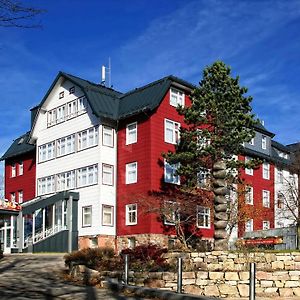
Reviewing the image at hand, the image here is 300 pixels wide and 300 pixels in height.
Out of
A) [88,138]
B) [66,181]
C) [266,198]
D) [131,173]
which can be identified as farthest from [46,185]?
[266,198]

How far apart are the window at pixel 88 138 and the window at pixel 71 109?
6.43 feet

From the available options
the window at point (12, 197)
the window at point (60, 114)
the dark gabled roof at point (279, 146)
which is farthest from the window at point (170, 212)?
the dark gabled roof at point (279, 146)

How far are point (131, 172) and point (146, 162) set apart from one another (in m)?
1.93

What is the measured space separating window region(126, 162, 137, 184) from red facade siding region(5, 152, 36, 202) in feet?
36.6

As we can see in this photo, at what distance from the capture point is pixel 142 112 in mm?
35531

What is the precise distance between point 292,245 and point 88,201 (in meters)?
15.0

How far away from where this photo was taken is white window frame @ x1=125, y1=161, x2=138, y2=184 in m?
36.2

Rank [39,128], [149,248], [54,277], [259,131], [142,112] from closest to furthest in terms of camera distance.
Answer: [54,277] < [149,248] < [142,112] < [39,128] < [259,131]

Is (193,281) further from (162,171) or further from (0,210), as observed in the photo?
(0,210)

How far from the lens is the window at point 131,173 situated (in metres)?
36.2

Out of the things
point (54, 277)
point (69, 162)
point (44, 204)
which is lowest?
point (54, 277)

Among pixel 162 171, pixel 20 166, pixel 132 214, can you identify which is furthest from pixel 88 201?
pixel 20 166

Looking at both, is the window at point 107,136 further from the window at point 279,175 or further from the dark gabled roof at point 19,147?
the window at point 279,175

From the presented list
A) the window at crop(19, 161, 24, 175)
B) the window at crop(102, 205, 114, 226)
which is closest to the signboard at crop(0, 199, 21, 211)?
the window at crop(19, 161, 24, 175)
